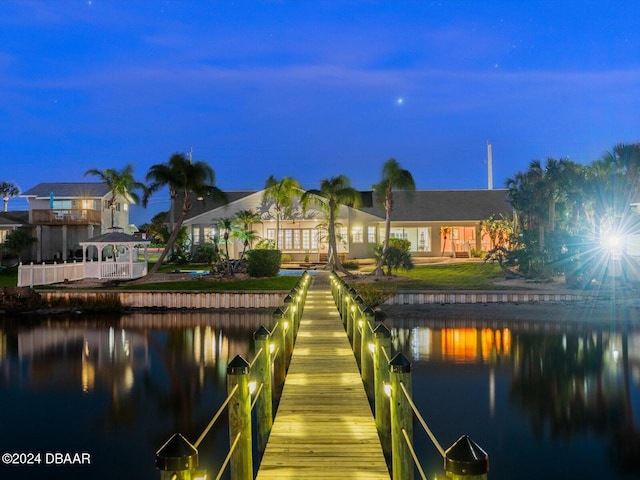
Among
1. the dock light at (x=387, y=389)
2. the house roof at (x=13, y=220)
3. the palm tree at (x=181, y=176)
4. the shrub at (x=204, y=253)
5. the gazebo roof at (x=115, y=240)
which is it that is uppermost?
the palm tree at (x=181, y=176)

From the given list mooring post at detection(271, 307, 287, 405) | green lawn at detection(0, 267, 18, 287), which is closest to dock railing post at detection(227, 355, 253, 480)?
mooring post at detection(271, 307, 287, 405)

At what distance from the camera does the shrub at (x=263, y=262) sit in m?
31.7

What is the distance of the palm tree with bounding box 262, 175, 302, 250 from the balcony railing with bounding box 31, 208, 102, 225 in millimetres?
15475

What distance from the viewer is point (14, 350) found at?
22.0 meters

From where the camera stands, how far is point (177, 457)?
3.59m

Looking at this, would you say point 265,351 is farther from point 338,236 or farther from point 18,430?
point 338,236

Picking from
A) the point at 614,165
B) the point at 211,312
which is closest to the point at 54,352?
the point at 211,312

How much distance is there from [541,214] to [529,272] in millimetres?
3240

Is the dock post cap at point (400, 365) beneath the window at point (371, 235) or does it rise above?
beneath

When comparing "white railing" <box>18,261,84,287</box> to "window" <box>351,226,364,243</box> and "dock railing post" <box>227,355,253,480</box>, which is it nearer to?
"window" <box>351,226,364,243</box>

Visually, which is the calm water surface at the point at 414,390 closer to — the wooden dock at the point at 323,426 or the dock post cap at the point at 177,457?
the wooden dock at the point at 323,426

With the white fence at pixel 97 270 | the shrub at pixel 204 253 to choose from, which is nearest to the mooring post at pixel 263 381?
the white fence at pixel 97 270

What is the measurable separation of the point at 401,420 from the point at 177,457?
294 centimetres

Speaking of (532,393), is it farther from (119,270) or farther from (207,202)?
(207,202)
